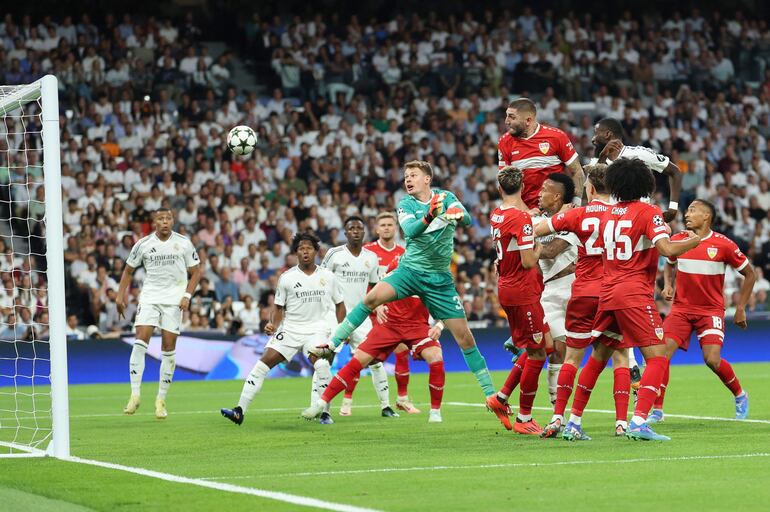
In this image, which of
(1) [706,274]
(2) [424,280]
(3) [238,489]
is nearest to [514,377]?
(2) [424,280]

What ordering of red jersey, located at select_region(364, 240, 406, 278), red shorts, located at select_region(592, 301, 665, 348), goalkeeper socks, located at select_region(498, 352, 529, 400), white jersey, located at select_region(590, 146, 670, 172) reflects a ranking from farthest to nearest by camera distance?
red jersey, located at select_region(364, 240, 406, 278) → white jersey, located at select_region(590, 146, 670, 172) → goalkeeper socks, located at select_region(498, 352, 529, 400) → red shorts, located at select_region(592, 301, 665, 348)

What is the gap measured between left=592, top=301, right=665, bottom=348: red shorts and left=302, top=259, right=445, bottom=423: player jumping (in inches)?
122

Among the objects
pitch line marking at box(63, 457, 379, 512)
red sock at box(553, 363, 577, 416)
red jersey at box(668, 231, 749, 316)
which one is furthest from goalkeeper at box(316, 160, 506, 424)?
pitch line marking at box(63, 457, 379, 512)

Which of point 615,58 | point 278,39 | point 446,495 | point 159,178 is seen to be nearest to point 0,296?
point 159,178

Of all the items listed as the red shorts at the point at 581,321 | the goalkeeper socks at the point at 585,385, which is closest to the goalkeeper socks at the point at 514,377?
→ the red shorts at the point at 581,321

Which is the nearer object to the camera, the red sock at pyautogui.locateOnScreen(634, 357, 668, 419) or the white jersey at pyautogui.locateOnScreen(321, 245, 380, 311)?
the red sock at pyautogui.locateOnScreen(634, 357, 668, 419)

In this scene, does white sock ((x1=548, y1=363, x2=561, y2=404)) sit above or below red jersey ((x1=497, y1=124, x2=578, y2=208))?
below

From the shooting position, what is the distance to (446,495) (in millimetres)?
7160

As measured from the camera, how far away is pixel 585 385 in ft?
32.5

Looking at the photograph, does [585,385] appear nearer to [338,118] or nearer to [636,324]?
[636,324]

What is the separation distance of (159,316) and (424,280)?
4.60 meters

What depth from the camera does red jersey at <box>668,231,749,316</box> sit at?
12297 mm

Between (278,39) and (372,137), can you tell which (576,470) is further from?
(278,39)

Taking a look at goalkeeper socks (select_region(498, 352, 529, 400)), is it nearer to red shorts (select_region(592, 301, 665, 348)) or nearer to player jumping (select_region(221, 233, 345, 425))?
red shorts (select_region(592, 301, 665, 348))
